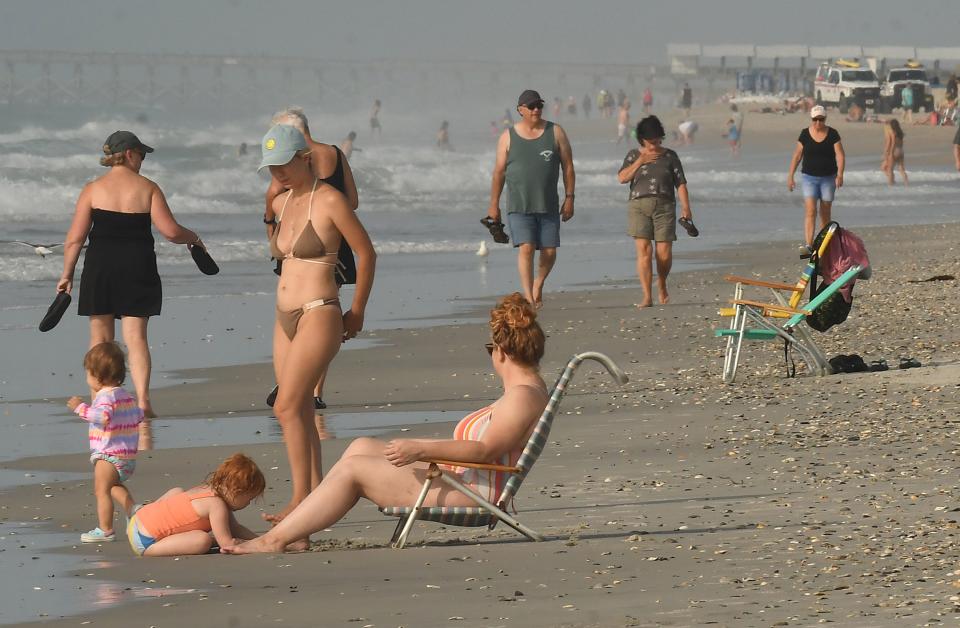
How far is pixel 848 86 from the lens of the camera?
70.4 m

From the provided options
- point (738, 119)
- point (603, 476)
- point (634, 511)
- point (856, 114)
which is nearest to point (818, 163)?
point (603, 476)

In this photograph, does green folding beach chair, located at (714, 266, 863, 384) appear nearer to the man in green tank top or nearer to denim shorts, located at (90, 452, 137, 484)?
the man in green tank top

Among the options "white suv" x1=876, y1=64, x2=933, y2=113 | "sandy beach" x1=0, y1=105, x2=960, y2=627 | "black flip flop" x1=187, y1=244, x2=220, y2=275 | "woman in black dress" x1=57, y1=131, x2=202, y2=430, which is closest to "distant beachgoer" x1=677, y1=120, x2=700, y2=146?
"white suv" x1=876, y1=64, x2=933, y2=113

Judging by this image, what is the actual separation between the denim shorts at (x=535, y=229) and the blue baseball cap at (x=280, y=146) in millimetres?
6589

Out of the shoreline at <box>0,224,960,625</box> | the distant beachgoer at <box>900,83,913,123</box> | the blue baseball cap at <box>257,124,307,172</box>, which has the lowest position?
the shoreline at <box>0,224,960,625</box>

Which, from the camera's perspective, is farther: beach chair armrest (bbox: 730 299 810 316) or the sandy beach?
beach chair armrest (bbox: 730 299 810 316)

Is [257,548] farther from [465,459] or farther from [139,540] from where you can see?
[465,459]

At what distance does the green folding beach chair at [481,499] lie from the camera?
19.9 ft

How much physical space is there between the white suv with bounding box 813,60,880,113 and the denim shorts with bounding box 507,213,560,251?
56.9 meters

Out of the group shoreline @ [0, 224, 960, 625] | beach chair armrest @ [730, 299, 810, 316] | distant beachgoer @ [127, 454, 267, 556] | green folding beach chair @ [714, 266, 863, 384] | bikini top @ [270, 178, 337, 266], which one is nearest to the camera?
shoreline @ [0, 224, 960, 625]

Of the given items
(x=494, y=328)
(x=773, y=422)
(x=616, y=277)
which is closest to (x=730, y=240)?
(x=616, y=277)

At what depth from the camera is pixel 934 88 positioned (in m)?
78.2

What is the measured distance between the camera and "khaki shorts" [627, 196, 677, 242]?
13945 mm

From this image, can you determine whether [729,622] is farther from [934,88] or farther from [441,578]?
[934,88]
